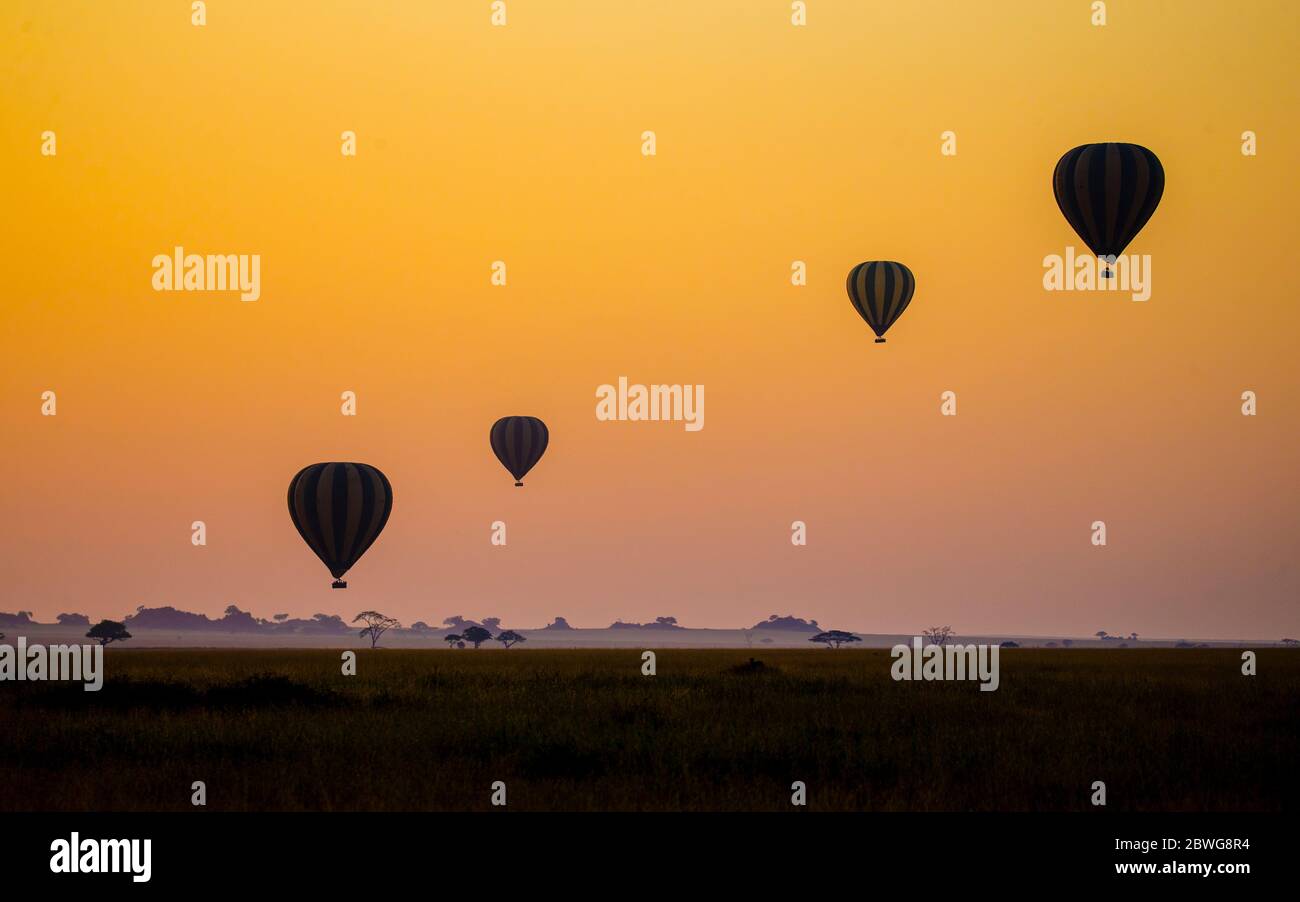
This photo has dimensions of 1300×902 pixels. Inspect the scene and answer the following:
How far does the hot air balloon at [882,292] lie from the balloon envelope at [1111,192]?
28.7 feet

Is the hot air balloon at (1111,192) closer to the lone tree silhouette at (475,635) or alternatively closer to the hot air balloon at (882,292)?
the hot air balloon at (882,292)

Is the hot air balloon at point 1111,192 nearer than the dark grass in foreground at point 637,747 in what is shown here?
No

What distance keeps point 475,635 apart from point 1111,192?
115 m

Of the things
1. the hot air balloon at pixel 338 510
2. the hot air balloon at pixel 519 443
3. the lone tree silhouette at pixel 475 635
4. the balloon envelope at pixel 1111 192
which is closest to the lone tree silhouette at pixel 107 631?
the lone tree silhouette at pixel 475 635

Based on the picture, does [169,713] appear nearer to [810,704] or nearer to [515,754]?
[515,754]

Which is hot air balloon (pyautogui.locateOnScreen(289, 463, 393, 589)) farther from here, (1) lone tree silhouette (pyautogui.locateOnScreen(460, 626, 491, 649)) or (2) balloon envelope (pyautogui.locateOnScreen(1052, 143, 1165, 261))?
(1) lone tree silhouette (pyautogui.locateOnScreen(460, 626, 491, 649))

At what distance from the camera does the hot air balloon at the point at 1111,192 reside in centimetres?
3631

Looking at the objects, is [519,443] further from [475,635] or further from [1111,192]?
[475,635]

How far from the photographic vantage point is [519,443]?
55594 mm

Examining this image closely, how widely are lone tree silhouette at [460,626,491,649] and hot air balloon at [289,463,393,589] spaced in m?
99.2

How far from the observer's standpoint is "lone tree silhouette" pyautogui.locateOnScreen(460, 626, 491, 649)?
141m

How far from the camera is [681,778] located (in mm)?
17297
